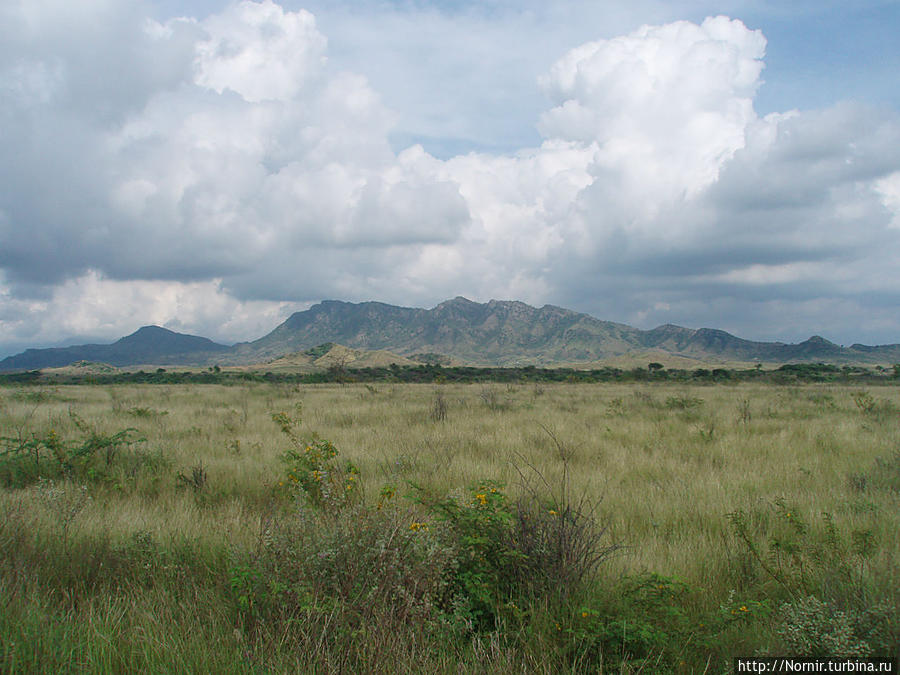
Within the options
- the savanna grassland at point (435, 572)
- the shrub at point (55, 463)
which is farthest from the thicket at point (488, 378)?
the savanna grassland at point (435, 572)

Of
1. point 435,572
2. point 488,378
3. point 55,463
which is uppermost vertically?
point 435,572

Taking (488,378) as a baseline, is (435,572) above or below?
above

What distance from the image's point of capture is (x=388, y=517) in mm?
3471

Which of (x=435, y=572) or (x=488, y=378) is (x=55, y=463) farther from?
(x=488, y=378)

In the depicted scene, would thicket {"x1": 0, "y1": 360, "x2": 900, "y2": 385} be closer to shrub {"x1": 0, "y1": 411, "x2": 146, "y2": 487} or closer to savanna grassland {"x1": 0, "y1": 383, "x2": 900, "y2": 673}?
shrub {"x1": 0, "y1": 411, "x2": 146, "y2": 487}

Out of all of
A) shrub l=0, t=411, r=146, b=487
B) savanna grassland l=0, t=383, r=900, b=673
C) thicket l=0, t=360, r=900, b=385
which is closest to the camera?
savanna grassland l=0, t=383, r=900, b=673

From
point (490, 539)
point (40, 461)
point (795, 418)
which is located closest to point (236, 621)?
point (490, 539)

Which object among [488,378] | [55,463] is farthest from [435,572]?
[488,378]

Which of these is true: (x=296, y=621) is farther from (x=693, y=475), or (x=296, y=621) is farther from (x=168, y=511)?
(x=693, y=475)

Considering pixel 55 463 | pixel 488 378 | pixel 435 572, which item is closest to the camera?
pixel 435 572

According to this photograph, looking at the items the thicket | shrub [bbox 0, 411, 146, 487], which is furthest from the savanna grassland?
the thicket

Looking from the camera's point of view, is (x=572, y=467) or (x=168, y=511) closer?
(x=168, y=511)

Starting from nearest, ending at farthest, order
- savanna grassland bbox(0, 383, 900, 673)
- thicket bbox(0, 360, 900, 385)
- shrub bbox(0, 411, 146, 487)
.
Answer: savanna grassland bbox(0, 383, 900, 673) < shrub bbox(0, 411, 146, 487) < thicket bbox(0, 360, 900, 385)

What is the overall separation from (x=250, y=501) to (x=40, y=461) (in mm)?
3801
